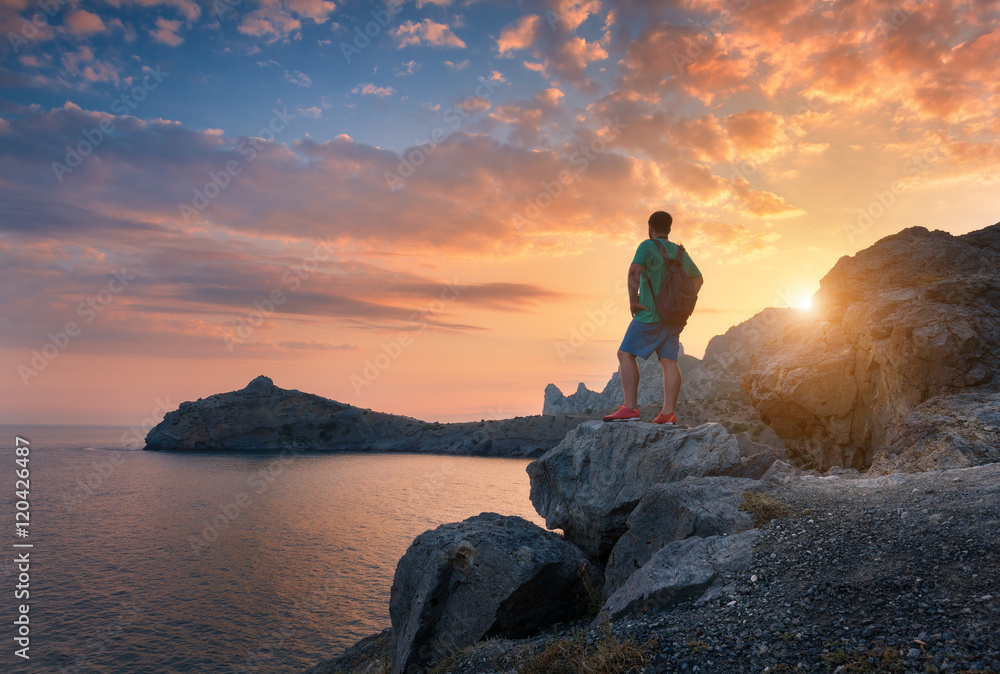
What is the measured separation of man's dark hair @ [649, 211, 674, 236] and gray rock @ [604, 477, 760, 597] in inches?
223

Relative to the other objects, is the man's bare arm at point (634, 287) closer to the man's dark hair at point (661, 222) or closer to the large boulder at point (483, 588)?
the man's dark hair at point (661, 222)

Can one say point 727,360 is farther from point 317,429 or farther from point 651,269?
point 651,269

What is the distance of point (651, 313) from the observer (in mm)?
11320

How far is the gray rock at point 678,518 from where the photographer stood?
27.9 ft

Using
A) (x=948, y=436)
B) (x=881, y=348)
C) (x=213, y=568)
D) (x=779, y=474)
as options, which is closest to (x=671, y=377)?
(x=779, y=474)

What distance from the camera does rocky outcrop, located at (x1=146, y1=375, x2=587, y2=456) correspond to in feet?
436

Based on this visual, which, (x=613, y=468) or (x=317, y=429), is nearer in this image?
(x=613, y=468)

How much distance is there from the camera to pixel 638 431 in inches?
511

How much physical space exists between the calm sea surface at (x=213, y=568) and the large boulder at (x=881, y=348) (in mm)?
19780

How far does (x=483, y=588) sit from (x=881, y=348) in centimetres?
1380

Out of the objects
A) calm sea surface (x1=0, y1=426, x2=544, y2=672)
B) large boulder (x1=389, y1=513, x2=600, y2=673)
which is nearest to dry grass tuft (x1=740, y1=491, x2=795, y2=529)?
large boulder (x1=389, y1=513, x2=600, y2=673)

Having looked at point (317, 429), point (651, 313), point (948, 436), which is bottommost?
point (317, 429)

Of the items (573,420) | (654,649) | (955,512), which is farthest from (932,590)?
(573,420)

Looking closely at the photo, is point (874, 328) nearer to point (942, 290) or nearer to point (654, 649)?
point (942, 290)
